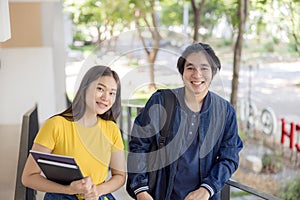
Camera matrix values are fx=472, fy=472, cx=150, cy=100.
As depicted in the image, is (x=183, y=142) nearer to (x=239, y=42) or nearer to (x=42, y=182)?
(x=42, y=182)

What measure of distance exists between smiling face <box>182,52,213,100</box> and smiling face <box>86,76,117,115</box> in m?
0.22

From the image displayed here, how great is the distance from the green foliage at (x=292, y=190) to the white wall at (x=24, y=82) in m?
2.25

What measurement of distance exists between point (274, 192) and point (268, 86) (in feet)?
8.46

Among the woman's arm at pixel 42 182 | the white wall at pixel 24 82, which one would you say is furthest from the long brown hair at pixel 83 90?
the white wall at pixel 24 82

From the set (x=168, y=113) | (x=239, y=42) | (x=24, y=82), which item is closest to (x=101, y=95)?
(x=168, y=113)

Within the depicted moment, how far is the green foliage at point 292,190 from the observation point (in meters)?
4.27

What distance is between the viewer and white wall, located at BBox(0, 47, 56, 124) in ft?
11.9

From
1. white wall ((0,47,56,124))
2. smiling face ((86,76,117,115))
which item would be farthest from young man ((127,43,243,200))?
white wall ((0,47,56,124))

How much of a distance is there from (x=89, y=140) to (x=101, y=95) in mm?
129

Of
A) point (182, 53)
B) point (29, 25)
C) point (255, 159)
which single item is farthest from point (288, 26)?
point (182, 53)

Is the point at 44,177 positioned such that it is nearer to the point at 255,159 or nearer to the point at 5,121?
the point at 5,121

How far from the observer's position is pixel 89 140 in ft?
4.30

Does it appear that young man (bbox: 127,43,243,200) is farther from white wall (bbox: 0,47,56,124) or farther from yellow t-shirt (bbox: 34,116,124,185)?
white wall (bbox: 0,47,56,124)

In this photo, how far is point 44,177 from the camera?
128cm
